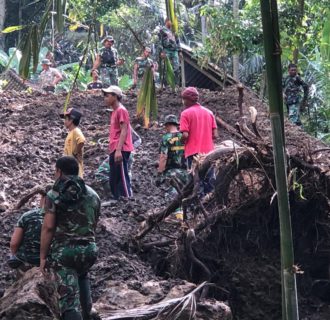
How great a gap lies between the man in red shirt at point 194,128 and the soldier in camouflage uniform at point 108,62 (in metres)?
8.00

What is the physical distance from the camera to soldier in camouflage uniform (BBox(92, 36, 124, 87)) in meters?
16.4

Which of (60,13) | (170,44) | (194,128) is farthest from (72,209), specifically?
(170,44)

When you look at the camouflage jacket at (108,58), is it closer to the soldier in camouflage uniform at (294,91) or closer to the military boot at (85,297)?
the soldier in camouflage uniform at (294,91)

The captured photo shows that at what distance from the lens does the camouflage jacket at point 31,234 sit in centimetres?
591

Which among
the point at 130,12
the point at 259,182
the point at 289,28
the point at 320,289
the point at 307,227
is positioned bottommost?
the point at 320,289

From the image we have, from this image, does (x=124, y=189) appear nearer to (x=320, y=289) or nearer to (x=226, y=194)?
(x=226, y=194)

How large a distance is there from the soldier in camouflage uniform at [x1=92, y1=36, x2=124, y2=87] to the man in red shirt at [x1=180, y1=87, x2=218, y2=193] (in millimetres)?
8002

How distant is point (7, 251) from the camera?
7.94 metres

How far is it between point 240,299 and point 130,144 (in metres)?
2.26

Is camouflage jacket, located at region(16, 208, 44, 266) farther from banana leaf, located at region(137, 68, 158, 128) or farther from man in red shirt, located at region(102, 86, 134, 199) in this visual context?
man in red shirt, located at region(102, 86, 134, 199)

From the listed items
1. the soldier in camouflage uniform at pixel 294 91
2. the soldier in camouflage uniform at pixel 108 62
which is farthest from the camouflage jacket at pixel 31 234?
the soldier in camouflage uniform at pixel 108 62

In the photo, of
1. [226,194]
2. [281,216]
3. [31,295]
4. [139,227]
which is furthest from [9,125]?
[281,216]

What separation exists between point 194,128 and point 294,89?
701 cm

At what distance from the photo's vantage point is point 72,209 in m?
5.54
